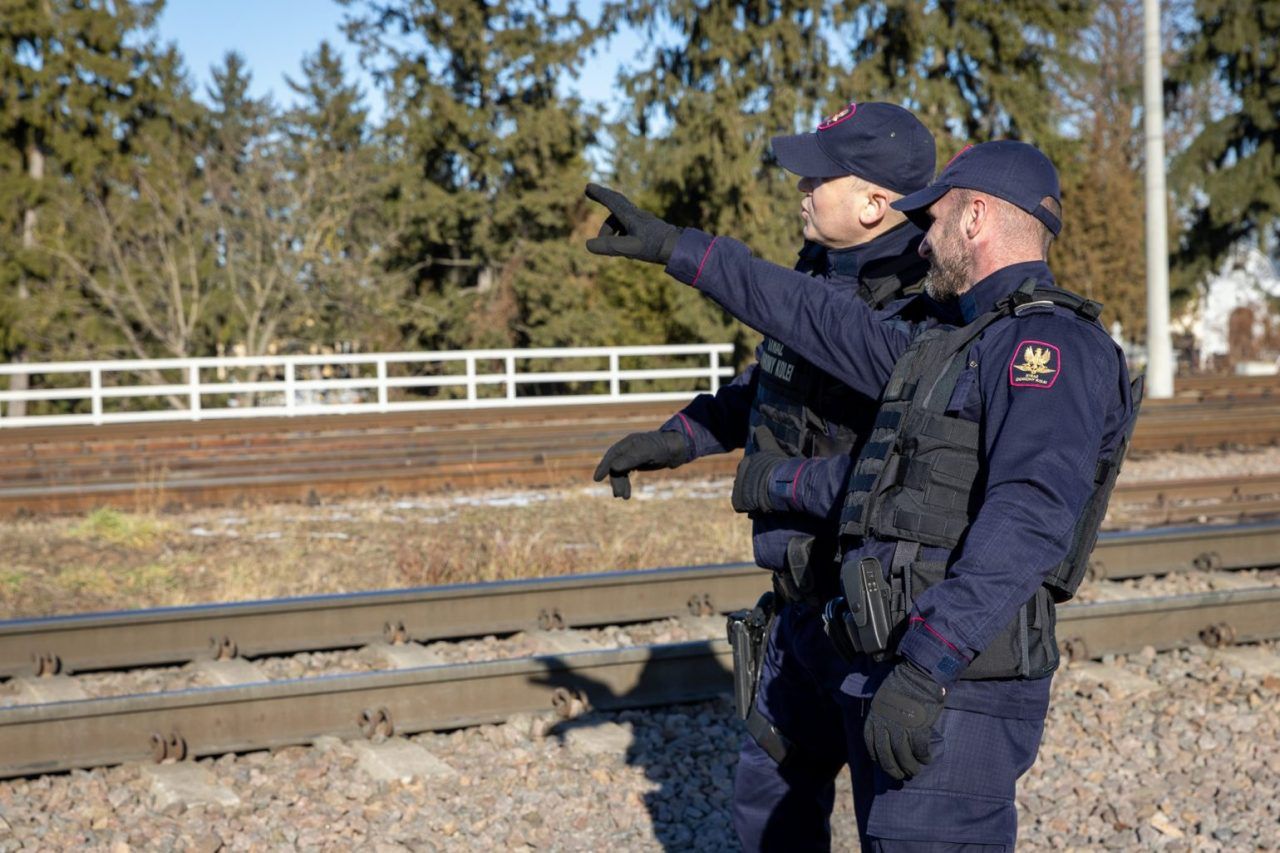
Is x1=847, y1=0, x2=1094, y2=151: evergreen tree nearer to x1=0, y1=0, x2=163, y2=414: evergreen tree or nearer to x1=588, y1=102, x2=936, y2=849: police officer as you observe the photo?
x1=0, y1=0, x2=163, y2=414: evergreen tree

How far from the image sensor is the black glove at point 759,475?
11.1 ft

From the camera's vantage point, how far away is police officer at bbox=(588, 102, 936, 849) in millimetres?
3330

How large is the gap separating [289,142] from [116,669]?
25888mm

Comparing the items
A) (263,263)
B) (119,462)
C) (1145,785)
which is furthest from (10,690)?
(263,263)

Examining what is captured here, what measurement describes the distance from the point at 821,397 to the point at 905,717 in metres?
0.95

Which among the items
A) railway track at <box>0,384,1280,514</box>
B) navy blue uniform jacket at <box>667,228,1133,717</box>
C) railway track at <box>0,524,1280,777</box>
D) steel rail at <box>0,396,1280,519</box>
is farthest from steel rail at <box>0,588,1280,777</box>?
steel rail at <box>0,396,1280,519</box>

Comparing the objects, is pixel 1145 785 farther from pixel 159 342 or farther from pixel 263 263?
pixel 159 342

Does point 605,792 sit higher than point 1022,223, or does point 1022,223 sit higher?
point 1022,223

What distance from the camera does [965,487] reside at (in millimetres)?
2764

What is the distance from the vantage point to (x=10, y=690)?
6.23 meters

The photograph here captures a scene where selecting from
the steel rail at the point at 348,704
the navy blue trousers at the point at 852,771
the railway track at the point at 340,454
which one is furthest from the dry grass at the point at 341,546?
the navy blue trousers at the point at 852,771

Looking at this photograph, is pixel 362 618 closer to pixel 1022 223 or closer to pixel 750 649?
pixel 750 649

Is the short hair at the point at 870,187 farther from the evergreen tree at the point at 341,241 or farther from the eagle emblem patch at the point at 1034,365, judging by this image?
the evergreen tree at the point at 341,241

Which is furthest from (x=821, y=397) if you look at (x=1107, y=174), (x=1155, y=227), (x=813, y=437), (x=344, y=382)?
(x=1107, y=174)
